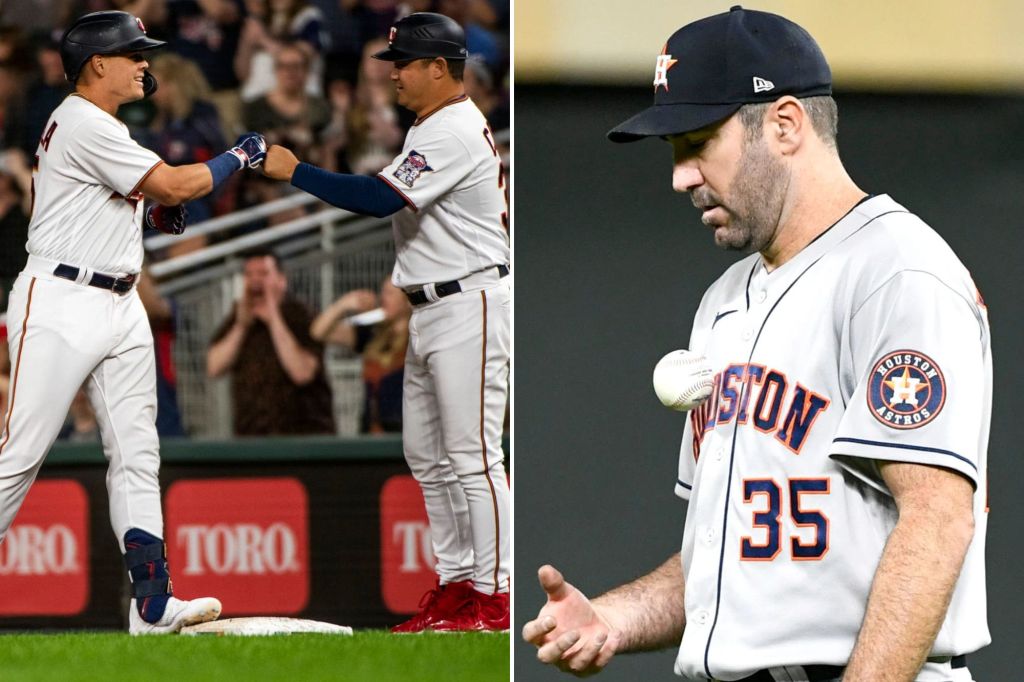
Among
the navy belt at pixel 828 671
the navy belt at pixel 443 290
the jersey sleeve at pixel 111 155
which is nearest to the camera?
the navy belt at pixel 828 671

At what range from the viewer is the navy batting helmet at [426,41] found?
12.1 ft

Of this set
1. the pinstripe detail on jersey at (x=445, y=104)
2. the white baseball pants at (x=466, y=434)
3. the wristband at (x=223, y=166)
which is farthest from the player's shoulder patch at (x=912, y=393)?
the pinstripe detail on jersey at (x=445, y=104)

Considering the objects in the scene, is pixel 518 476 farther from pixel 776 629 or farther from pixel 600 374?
pixel 776 629

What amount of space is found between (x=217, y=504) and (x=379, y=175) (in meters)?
1.61

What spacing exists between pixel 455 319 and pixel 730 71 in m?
2.37

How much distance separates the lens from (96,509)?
4805 millimetres

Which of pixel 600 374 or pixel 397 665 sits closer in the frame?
pixel 397 665

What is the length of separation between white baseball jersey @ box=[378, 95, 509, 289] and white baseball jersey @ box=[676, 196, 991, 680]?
7.54 ft

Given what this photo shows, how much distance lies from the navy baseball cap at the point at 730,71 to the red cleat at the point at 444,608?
2.47 metres

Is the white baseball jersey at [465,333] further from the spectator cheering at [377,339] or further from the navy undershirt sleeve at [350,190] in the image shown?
the spectator cheering at [377,339]

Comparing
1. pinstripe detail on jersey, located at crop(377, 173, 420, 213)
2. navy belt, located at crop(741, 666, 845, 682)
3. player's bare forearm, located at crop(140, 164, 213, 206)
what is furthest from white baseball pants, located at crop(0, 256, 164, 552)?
navy belt, located at crop(741, 666, 845, 682)

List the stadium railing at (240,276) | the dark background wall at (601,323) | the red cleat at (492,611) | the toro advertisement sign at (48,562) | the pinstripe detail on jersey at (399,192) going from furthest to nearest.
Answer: the stadium railing at (240,276) < the toro advertisement sign at (48,562) < the dark background wall at (601,323) < the red cleat at (492,611) < the pinstripe detail on jersey at (399,192)

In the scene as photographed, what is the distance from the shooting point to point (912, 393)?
133 centimetres

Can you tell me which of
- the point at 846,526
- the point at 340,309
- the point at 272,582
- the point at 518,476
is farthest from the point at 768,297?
the point at 340,309
